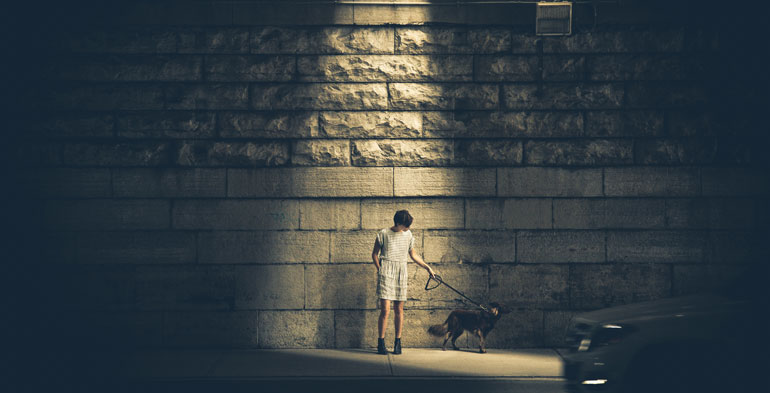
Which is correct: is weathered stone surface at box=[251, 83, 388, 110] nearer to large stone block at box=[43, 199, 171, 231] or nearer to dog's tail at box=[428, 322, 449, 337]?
large stone block at box=[43, 199, 171, 231]

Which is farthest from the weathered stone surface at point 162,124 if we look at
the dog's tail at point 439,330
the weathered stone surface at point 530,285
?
the weathered stone surface at point 530,285

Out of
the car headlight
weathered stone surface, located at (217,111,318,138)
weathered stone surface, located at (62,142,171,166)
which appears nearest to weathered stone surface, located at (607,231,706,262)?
the car headlight

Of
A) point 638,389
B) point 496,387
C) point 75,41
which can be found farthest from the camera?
point 75,41

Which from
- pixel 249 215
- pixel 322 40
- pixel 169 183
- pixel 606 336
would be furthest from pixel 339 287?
pixel 606 336

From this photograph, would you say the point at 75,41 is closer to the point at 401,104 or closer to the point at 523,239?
the point at 401,104

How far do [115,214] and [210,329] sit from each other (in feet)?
6.88

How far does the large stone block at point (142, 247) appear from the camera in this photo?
371 inches

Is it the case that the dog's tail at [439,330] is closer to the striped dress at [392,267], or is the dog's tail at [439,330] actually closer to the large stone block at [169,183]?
the striped dress at [392,267]

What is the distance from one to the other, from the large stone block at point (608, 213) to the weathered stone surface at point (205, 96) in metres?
4.74

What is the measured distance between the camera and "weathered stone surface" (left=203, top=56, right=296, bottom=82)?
9.48 metres

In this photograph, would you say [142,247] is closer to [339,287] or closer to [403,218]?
[339,287]

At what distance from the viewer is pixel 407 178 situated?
951cm

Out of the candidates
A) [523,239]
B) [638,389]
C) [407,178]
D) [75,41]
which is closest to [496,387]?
[638,389]

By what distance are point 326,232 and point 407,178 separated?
1.38m
